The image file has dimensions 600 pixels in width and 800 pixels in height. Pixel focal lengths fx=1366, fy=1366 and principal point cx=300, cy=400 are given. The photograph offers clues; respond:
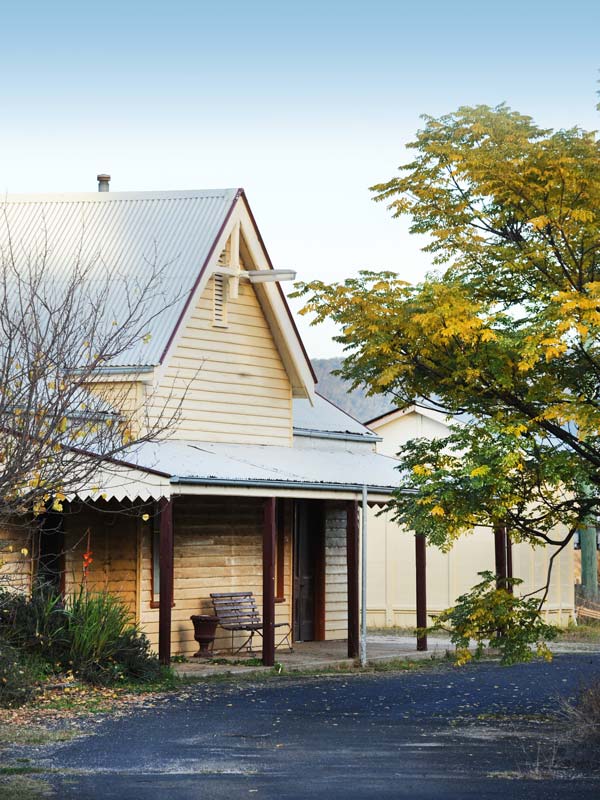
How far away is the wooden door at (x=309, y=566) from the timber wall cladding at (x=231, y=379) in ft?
7.32

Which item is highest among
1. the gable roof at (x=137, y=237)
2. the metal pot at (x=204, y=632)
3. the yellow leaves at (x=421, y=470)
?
the gable roof at (x=137, y=237)

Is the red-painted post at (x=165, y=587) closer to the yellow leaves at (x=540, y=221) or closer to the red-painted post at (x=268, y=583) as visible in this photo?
the red-painted post at (x=268, y=583)

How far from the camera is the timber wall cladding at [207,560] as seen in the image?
861 inches

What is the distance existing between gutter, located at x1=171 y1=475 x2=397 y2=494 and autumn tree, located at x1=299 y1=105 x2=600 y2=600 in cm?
384

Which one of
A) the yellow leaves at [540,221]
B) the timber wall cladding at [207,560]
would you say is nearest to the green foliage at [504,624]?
the yellow leaves at [540,221]

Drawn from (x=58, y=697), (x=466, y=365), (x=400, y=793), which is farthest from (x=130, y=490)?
(x=400, y=793)

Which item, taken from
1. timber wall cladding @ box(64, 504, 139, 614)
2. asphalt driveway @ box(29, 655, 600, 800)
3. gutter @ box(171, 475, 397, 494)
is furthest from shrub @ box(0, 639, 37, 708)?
timber wall cladding @ box(64, 504, 139, 614)

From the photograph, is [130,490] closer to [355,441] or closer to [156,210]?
[156,210]

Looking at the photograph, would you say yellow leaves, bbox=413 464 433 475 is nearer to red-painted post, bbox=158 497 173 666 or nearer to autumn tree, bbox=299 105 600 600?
autumn tree, bbox=299 105 600 600

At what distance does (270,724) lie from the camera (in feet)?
48.5

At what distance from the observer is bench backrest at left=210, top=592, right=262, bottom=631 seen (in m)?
22.0

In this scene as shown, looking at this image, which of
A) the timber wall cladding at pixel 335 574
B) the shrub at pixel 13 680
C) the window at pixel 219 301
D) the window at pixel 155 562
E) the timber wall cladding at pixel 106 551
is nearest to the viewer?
the shrub at pixel 13 680

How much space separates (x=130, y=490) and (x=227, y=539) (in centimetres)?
561

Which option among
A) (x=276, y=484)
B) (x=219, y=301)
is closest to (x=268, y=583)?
(x=276, y=484)
